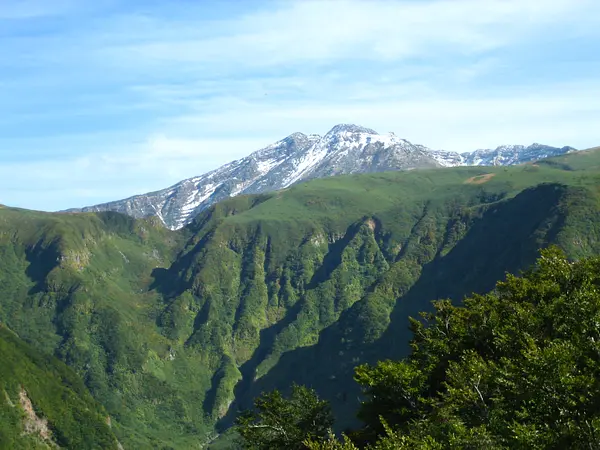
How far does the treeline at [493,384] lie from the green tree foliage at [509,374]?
0.45 feet

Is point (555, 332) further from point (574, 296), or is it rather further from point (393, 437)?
point (393, 437)

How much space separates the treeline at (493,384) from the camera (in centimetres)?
6112

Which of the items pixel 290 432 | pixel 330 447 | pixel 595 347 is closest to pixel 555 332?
pixel 595 347

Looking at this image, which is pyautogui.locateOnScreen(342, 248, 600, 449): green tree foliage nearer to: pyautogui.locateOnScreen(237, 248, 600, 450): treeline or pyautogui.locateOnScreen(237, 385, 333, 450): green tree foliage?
pyautogui.locateOnScreen(237, 248, 600, 450): treeline

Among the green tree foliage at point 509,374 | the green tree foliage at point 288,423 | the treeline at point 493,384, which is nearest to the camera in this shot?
the green tree foliage at point 509,374

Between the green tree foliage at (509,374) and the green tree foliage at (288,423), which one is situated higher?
the green tree foliage at (509,374)

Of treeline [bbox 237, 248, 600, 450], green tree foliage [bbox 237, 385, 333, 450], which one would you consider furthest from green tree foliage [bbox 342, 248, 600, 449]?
green tree foliage [bbox 237, 385, 333, 450]

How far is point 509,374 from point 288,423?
4689cm

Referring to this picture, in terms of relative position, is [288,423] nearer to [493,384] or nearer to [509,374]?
[493,384]

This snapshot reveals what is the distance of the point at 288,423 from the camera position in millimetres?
108812

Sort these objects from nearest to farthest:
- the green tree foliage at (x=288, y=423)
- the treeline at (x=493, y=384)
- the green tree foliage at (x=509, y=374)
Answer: the green tree foliage at (x=509, y=374) < the treeline at (x=493, y=384) < the green tree foliage at (x=288, y=423)

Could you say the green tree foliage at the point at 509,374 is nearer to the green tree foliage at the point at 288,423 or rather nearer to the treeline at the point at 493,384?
the treeline at the point at 493,384

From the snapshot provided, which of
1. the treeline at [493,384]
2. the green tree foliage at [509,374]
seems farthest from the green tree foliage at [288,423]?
the green tree foliage at [509,374]

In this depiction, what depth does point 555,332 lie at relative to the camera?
8662cm
